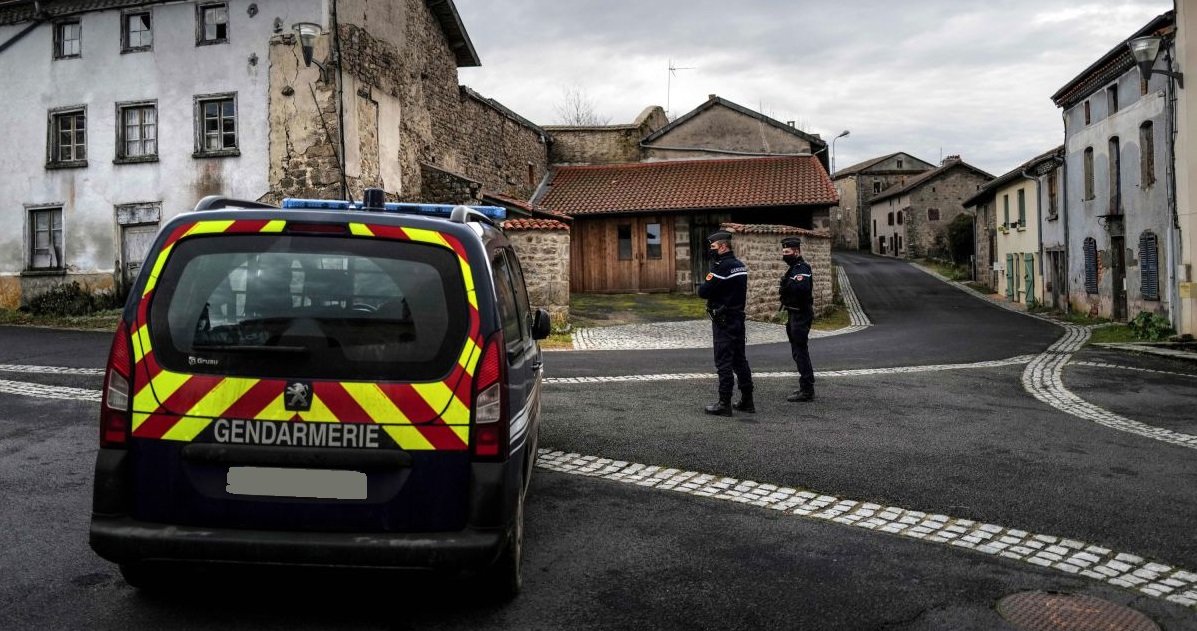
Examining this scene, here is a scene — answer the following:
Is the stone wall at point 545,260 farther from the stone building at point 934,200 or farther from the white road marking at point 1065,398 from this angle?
the stone building at point 934,200

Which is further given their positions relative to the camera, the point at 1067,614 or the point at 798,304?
the point at 798,304

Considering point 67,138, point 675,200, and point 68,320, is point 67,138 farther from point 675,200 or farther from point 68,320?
point 675,200

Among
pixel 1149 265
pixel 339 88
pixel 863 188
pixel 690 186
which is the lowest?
pixel 1149 265

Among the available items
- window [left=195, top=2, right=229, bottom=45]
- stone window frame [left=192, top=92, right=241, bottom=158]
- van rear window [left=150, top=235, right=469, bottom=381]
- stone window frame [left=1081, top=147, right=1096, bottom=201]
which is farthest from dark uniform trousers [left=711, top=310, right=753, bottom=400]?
stone window frame [left=1081, top=147, right=1096, bottom=201]

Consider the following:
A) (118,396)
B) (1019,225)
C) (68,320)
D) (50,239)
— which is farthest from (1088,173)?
(50,239)

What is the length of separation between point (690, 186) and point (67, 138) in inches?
726

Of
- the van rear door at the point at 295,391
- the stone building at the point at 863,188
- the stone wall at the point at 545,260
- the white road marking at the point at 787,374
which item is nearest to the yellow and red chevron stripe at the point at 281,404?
the van rear door at the point at 295,391

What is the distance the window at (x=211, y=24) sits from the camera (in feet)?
69.5

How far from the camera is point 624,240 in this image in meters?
30.4

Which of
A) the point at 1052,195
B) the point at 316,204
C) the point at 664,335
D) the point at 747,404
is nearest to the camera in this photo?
the point at 316,204

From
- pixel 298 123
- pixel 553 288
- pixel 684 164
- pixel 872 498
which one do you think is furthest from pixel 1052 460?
pixel 684 164

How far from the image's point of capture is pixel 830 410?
→ 923 centimetres

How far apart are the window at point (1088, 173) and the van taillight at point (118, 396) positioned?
25.7 meters

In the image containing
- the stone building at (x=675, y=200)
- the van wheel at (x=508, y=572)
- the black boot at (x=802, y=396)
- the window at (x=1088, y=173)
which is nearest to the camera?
the van wheel at (x=508, y=572)
